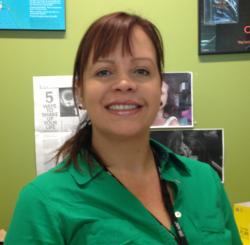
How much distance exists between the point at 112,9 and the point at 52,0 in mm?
228

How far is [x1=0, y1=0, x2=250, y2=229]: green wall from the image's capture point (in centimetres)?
148

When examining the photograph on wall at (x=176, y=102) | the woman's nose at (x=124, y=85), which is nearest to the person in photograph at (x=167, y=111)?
the photograph on wall at (x=176, y=102)

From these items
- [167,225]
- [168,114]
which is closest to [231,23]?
[168,114]

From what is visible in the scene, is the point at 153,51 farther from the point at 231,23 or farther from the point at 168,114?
the point at 231,23

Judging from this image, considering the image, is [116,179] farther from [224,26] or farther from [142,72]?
[224,26]

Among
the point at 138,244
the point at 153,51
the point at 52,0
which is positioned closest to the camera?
the point at 138,244

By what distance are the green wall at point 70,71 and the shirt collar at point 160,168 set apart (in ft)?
1.53

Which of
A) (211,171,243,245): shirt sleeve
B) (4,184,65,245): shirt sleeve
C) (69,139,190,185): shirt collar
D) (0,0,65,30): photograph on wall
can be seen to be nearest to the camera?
(4,184,65,245): shirt sleeve

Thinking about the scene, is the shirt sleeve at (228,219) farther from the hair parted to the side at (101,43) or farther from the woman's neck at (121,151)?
the hair parted to the side at (101,43)

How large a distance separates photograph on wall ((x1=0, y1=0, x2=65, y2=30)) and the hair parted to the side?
545 millimetres

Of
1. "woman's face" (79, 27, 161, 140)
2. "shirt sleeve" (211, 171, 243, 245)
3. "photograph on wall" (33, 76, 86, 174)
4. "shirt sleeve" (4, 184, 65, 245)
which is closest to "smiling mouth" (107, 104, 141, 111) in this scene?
"woman's face" (79, 27, 161, 140)

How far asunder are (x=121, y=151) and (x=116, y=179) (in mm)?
79

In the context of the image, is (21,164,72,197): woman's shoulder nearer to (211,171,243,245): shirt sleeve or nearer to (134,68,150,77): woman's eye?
(134,68,150,77): woman's eye

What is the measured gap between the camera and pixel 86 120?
109 centimetres
